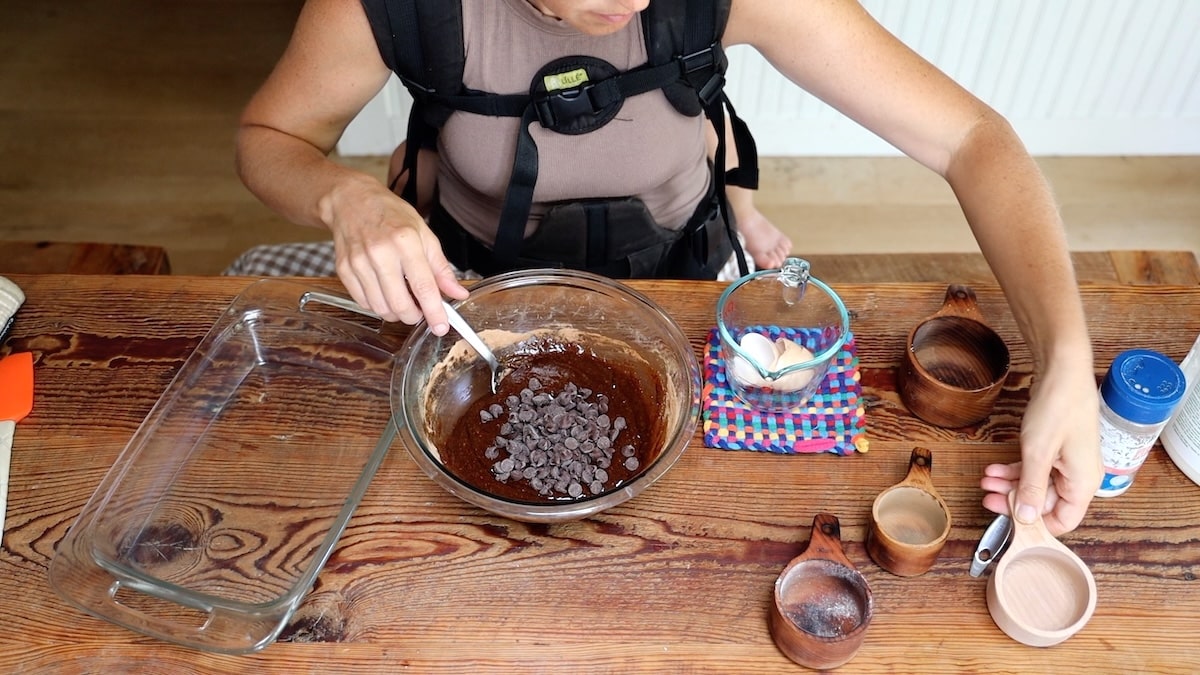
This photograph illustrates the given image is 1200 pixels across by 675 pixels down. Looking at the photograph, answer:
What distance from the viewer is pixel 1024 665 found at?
92 centimetres

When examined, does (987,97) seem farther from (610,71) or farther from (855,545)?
(855,545)

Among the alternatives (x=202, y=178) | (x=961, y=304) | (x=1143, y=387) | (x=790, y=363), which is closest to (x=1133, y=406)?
(x=1143, y=387)

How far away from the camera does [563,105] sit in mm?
1244

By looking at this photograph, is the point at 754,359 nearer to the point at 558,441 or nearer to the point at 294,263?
the point at 558,441

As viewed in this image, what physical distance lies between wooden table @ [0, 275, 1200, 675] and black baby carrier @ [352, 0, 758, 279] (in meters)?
0.41

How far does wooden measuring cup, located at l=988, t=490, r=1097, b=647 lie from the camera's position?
0.92 metres

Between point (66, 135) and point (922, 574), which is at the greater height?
point (922, 574)

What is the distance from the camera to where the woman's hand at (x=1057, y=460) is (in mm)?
973

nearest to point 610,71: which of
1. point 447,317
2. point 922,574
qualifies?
point 447,317

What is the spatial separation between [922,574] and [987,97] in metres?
Result: 1.89

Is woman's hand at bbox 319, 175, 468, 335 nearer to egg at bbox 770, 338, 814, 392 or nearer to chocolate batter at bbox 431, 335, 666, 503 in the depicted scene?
chocolate batter at bbox 431, 335, 666, 503

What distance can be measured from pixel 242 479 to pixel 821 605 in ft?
2.12

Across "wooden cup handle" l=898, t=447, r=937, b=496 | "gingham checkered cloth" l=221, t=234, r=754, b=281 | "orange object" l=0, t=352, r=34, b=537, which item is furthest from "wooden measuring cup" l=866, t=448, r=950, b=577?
"orange object" l=0, t=352, r=34, b=537

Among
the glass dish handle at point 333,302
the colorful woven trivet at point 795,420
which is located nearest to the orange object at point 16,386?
the glass dish handle at point 333,302
